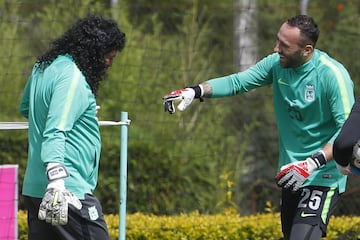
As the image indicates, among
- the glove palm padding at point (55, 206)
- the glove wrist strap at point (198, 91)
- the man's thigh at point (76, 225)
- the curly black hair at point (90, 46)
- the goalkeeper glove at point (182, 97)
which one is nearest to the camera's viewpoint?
the glove palm padding at point (55, 206)

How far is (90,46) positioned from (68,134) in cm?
54

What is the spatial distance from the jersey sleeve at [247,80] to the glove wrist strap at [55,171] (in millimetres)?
1581

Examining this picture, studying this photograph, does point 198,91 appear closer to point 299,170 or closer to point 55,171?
point 299,170

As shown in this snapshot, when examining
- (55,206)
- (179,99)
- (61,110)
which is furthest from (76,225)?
(179,99)

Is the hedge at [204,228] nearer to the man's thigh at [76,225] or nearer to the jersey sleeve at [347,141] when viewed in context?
the man's thigh at [76,225]

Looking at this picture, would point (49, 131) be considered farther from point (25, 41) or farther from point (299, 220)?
point (25, 41)

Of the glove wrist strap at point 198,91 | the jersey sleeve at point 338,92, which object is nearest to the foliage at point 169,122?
the glove wrist strap at point 198,91

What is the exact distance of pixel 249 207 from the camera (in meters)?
10.7

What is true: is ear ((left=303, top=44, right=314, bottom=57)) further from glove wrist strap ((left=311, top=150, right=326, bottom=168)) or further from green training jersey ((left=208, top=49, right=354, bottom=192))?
glove wrist strap ((left=311, top=150, right=326, bottom=168))

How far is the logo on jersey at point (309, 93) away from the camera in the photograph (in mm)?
5918

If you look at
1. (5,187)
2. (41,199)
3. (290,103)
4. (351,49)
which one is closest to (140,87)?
(351,49)

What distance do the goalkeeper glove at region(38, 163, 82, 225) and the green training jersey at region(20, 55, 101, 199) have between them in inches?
2.4

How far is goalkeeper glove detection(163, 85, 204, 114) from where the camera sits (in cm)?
589

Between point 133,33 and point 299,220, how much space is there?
5.36 metres
